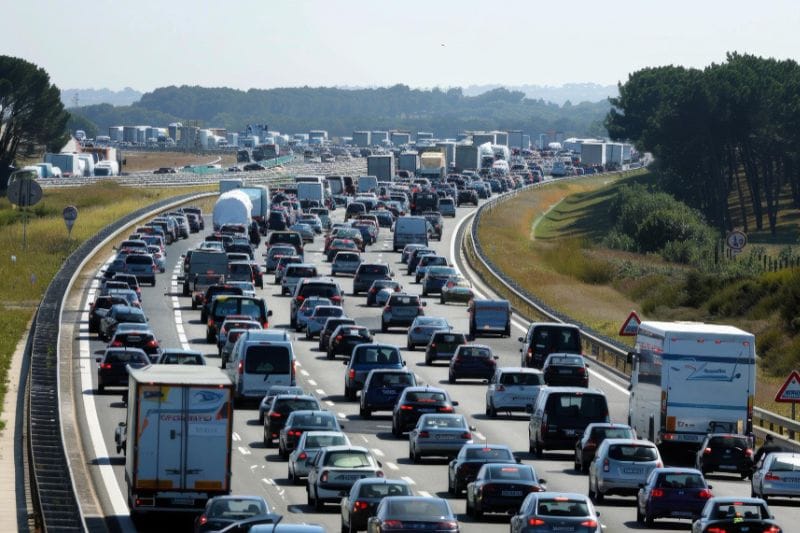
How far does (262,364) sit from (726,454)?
47.3ft

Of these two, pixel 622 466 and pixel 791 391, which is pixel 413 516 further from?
pixel 791 391

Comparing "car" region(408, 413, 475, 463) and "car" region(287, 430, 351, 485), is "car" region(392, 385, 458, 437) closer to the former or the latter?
"car" region(408, 413, 475, 463)

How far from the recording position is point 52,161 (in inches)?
7830

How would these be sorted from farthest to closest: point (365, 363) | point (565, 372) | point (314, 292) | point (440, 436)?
1. point (314, 292)
2. point (565, 372)
3. point (365, 363)
4. point (440, 436)

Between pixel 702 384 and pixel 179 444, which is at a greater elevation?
pixel 179 444

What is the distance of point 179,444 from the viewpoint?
29.8m

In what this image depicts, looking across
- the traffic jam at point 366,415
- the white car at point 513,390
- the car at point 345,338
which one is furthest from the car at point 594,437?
the car at point 345,338

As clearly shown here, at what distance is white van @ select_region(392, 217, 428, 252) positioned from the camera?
107m

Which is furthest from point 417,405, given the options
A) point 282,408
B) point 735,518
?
point 735,518

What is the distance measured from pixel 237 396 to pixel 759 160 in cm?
11245

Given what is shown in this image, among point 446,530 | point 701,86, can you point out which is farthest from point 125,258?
point 701,86

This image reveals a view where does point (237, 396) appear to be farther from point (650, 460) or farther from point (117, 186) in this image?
point (117, 186)

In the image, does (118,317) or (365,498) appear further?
(118,317)

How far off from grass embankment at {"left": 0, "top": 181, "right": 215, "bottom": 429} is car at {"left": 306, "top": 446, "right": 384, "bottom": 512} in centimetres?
1294
